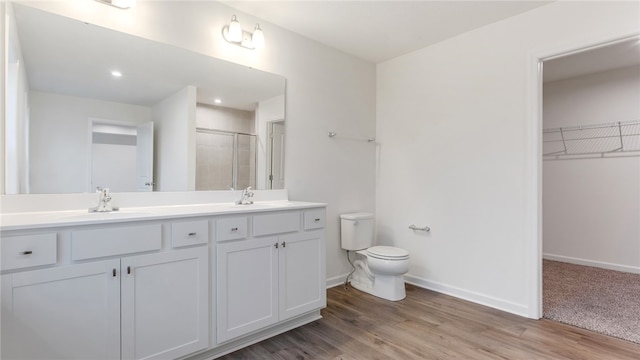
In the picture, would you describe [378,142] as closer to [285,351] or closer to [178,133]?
[178,133]

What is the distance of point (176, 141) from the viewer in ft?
7.38

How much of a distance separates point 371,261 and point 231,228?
57.3 inches

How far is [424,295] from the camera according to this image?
2969mm

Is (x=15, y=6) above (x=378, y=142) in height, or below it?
above

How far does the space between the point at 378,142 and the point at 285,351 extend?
2.37m

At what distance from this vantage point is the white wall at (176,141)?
2.17 metres

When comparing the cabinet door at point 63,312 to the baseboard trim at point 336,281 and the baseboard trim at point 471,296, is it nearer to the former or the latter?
the baseboard trim at point 336,281

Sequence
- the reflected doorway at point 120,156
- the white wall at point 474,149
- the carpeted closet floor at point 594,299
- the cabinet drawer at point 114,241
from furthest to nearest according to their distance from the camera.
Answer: the white wall at point 474,149 < the carpeted closet floor at point 594,299 < the reflected doorway at point 120,156 < the cabinet drawer at point 114,241

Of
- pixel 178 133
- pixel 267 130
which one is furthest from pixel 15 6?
pixel 267 130

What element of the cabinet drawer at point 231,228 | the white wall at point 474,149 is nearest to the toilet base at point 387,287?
the white wall at point 474,149

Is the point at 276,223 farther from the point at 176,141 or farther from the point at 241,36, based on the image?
the point at 241,36

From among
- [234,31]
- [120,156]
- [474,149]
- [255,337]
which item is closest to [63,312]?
[120,156]

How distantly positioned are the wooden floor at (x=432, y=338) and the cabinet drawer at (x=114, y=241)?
867 millimetres

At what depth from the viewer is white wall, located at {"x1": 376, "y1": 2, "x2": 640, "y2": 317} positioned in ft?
8.07
